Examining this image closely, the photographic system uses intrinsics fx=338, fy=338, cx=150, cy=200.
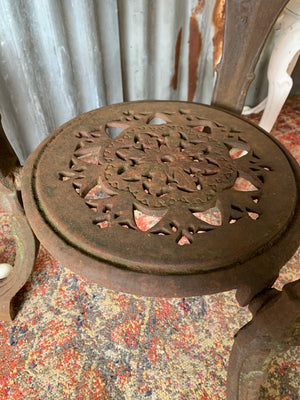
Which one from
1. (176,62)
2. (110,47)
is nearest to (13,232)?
(110,47)

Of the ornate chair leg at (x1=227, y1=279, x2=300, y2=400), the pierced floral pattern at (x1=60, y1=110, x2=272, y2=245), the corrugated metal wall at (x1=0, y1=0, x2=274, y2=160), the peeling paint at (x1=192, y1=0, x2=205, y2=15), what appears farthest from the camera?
the peeling paint at (x1=192, y1=0, x2=205, y2=15)

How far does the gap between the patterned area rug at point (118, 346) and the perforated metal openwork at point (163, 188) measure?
54 cm

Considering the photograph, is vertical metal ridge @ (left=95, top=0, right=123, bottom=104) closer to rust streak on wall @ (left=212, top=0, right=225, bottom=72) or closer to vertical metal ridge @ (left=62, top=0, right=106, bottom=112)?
vertical metal ridge @ (left=62, top=0, right=106, bottom=112)

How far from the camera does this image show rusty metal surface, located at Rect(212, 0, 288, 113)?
3.59 ft

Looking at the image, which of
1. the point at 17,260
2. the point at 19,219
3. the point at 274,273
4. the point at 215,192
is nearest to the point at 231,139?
the point at 215,192

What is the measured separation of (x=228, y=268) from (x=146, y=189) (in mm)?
310

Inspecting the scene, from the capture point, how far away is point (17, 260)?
1228 millimetres

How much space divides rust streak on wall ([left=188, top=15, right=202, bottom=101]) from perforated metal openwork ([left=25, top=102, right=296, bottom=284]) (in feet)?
2.64

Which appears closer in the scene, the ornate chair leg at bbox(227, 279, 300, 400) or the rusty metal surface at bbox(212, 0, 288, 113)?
the ornate chair leg at bbox(227, 279, 300, 400)

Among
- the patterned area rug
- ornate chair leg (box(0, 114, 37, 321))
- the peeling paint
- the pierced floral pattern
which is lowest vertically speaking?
the patterned area rug

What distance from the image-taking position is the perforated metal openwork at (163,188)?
739mm

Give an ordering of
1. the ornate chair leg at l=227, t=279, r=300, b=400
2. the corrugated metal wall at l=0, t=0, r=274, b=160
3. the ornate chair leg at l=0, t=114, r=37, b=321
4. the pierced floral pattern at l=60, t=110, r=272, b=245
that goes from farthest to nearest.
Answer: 1. the corrugated metal wall at l=0, t=0, r=274, b=160
2. the ornate chair leg at l=0, t=114, r=37, b=321
3. the pierced floral pattern at l=60, t=110, r=272, b=245
4. the ornate chair leg at l=227, t=279, r=300, b=400

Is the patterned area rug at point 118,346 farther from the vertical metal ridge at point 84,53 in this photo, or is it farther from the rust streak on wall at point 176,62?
the rust streak on wall at point 176,62

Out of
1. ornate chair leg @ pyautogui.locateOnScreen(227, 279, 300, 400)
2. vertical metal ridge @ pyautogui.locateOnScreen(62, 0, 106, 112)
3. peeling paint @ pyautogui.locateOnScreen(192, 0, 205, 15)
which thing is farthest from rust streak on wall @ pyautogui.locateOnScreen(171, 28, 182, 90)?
ornate chair leg @ pyautogui.locateOnScreen(227, 279, 300, 400)
